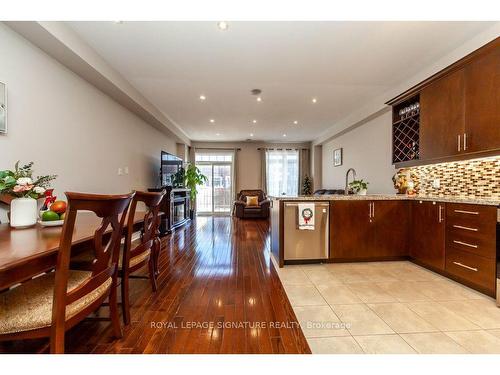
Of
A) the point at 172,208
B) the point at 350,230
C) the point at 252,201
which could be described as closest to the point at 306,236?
the point at 350,230

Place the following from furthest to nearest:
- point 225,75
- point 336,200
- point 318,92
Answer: point 318,92
point 225,75
point 336,200

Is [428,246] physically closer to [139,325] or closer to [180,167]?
[139,325]

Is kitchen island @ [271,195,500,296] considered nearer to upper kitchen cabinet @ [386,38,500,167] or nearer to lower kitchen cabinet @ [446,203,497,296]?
lower kitchen cabinet @ [446,203,497,296]

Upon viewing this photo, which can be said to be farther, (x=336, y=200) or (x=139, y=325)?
(x=336, y=200)

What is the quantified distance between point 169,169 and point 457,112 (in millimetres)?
5410

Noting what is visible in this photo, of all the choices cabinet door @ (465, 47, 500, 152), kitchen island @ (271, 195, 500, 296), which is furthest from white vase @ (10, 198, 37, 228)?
cabinet door @ (465, 47, 500, 152)

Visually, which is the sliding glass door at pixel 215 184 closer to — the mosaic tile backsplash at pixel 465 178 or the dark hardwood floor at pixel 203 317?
the dark hardwood floor at pixel 203 317

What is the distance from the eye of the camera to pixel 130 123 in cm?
440

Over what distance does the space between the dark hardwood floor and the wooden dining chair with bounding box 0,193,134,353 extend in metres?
0.50

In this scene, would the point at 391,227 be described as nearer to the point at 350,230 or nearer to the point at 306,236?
the point at 350,230

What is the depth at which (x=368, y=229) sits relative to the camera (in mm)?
3117
